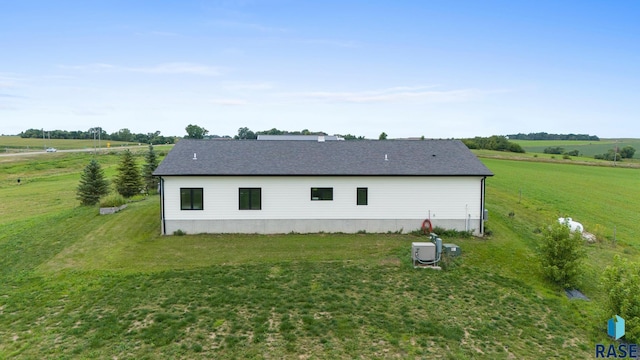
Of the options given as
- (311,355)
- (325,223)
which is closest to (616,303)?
(311,355)

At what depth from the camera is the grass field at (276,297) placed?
8789mm

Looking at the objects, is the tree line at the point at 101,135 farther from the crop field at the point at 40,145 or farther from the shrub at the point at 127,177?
the shrub at the point at 127,177

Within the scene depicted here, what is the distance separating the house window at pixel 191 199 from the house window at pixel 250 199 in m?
2.09

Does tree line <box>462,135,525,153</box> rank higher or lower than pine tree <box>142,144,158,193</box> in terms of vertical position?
higher

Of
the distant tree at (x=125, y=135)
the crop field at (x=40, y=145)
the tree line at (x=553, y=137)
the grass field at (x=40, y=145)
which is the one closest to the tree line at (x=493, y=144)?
the tree line at (x=553, y=137)

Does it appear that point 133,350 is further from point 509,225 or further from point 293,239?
point 509,225

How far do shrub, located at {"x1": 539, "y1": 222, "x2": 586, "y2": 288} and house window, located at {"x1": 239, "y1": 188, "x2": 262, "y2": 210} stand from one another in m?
12.7

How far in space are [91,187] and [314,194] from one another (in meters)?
17.8

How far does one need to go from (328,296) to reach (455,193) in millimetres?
10678

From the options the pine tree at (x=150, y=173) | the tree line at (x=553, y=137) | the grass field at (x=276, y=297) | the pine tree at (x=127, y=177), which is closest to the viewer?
the grass field at (x=276, y=297)

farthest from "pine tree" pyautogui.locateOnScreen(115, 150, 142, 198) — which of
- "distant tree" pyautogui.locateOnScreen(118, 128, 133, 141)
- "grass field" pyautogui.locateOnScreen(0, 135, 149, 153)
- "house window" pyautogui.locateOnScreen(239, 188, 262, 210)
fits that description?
"distant tree" pyautogui.locateOnScreen(118, 128, 133, 141)

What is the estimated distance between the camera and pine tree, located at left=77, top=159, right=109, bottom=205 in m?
25.7

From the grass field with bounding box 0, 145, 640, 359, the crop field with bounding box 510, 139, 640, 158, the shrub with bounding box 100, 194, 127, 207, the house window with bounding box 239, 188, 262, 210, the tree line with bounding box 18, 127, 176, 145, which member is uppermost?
the tree line with bounding box 18, 127, 176, 145

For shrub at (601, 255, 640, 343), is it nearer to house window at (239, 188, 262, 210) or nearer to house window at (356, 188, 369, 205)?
house window at (356, 188, 369, 205)
